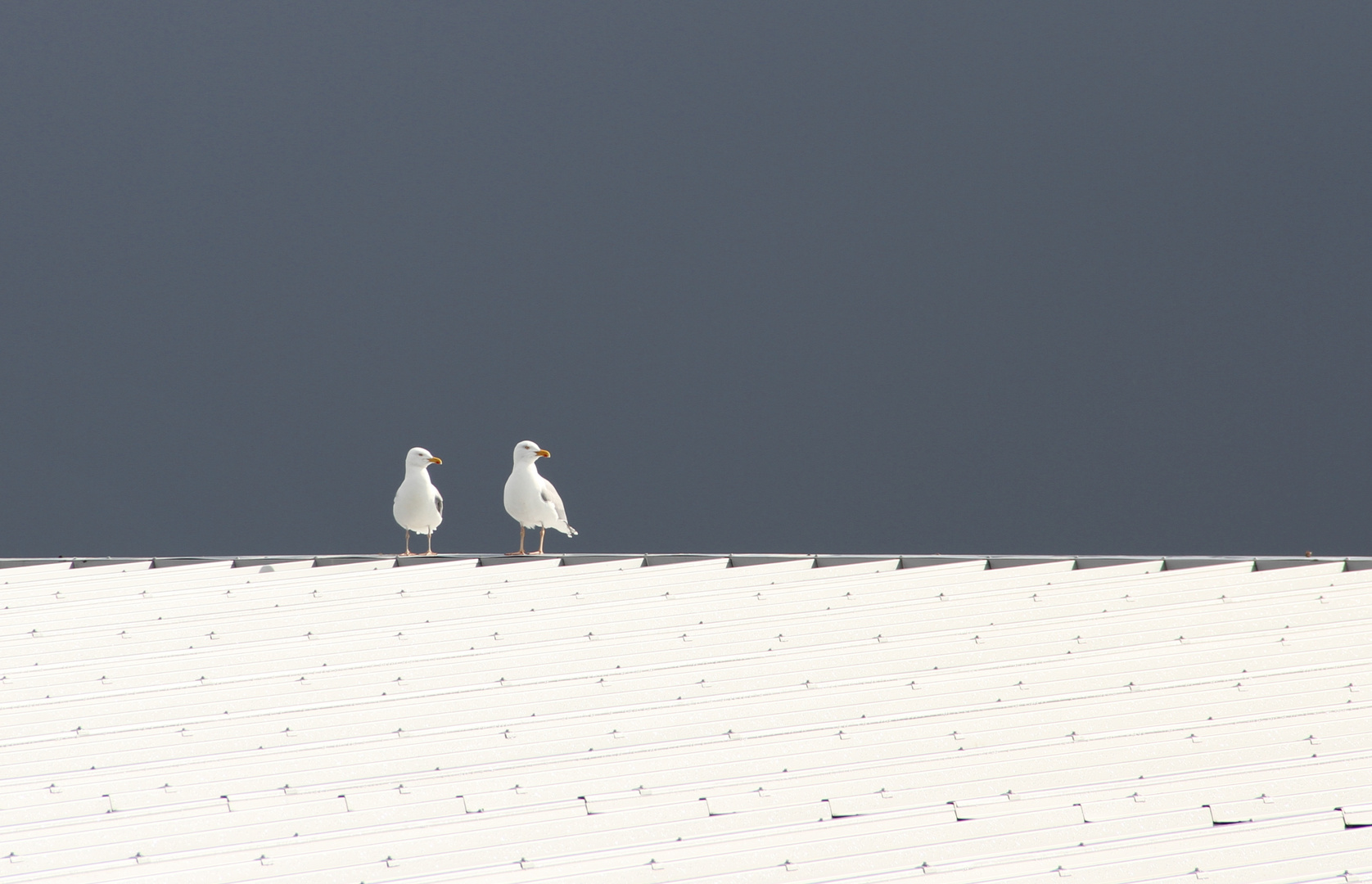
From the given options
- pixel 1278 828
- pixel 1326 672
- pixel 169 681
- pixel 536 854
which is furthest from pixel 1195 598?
pixel 169 681

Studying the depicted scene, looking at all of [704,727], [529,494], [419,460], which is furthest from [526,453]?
[704,727]

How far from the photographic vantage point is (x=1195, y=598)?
4.69m

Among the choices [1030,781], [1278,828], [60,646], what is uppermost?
[60,646]

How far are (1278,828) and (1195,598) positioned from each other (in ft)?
6.24

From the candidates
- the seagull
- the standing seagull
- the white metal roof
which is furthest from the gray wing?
the white metal roof

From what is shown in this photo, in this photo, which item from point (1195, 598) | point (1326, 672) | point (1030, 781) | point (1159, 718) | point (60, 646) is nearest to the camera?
point (1030, 781)

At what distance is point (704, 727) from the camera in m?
3.56

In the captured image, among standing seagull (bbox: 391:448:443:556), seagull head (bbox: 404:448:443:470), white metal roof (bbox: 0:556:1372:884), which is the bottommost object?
white metal roof (bbox: 0:556:1372:884)

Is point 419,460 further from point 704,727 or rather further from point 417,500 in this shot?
point 704,727

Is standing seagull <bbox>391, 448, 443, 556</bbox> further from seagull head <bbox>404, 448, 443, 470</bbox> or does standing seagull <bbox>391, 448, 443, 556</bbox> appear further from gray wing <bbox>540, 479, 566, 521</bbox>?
gray wing <bbox>540, 479, 566, 521</bbox>

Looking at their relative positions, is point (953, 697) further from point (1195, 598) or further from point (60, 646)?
point (60, 646)

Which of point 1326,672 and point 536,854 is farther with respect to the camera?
point 1326,672

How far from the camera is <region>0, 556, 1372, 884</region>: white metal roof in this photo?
2857 millimetres

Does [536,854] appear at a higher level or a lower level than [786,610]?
lower
